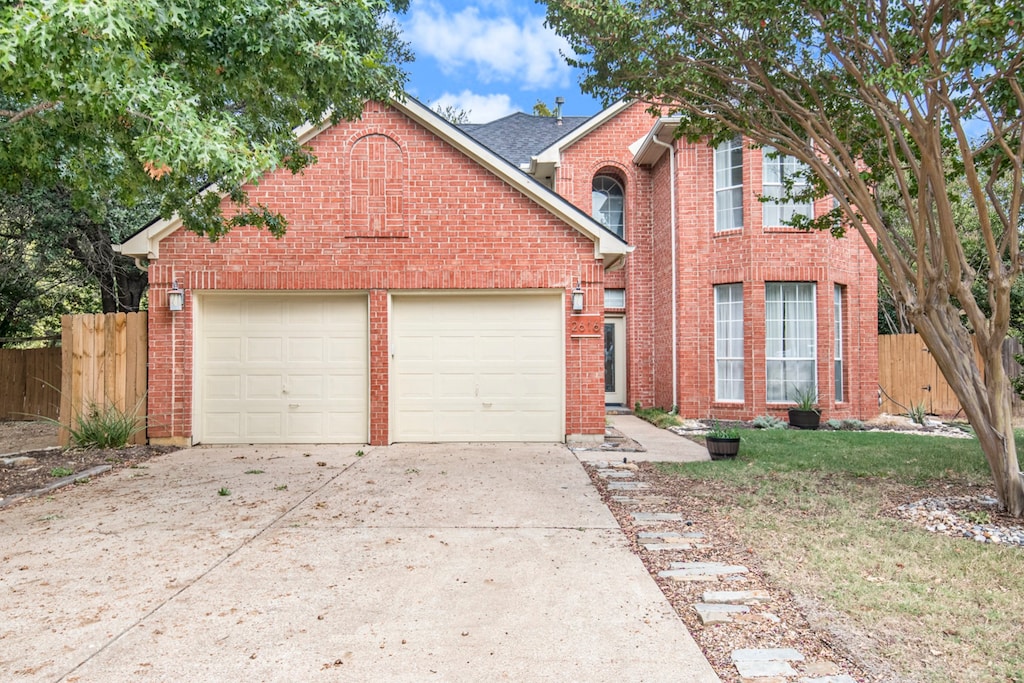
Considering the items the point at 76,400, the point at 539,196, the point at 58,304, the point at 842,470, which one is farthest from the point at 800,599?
the point at 58,304

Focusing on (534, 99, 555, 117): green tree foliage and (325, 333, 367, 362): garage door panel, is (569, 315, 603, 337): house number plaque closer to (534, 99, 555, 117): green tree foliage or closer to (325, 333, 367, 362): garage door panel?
(325, 333, 367, 362): garage door panel

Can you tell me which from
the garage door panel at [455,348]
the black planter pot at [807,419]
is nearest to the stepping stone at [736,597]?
the garage door panel at [455,348]

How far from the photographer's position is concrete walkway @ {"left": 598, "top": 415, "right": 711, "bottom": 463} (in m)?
8.39

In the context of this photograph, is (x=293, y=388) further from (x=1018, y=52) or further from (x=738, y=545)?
(x=1018, y=52)

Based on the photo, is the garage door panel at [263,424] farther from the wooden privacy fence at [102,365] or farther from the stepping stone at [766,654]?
the stepping stone at [766,654]

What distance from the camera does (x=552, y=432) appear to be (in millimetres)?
9641

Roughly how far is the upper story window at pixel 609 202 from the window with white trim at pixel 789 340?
413cm

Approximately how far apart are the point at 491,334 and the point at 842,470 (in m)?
4.99

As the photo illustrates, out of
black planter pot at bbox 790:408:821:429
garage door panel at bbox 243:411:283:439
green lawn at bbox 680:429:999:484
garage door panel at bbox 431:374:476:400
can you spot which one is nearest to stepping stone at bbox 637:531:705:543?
green lawn at bbox 680:429:999:484

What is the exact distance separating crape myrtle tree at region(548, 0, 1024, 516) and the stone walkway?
294 centimetres

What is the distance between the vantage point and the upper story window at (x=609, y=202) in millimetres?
15172

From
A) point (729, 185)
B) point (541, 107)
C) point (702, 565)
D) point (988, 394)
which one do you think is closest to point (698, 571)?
point (702, 565)

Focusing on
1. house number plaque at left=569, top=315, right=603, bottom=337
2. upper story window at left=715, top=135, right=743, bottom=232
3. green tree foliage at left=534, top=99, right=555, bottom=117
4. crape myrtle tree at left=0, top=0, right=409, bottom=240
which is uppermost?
green tree foliage at left=534, top=99, right=555, bottom=117

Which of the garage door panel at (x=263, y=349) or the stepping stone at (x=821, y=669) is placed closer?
the stepping stone at (x=821, y=669)
